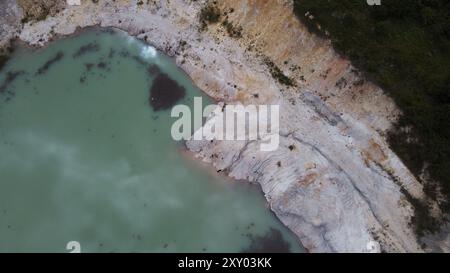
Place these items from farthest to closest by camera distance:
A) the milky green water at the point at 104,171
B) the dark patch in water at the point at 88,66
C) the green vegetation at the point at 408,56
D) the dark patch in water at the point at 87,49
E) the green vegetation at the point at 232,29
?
1. the dark patch in water at the point at 87,49
2. the dark patch in water at the point at 88,66
3. the green vegetation at the point at 232,29
4. the milky green water at the point at 104,171
5. the green vegetation at the point at 408,56

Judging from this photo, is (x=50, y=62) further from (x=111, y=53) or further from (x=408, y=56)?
(x=408, y=56)

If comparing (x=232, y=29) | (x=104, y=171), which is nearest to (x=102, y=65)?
(x=104, y=171)

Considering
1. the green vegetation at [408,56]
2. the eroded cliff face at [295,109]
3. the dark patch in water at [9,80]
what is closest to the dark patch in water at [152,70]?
the eroded cliff face at [295,109]

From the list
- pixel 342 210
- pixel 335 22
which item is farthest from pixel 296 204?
pixel 335 22

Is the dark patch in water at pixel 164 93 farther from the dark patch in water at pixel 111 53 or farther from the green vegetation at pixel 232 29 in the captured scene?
the green vegetation at pixel 232 29

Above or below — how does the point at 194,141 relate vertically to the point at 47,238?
above
